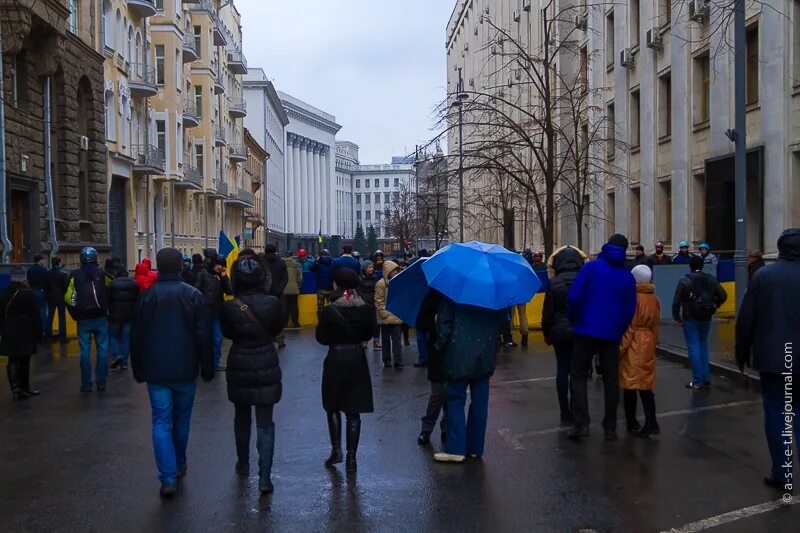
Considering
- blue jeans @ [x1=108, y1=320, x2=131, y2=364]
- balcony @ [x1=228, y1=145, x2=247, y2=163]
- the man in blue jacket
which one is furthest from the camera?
balcony @ [x1=228, y1=145, x2=247, y2=163]

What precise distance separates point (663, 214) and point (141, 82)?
2138cm

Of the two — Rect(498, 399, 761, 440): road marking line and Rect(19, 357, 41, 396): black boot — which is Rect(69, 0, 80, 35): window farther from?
Rect(498, 399, 761, 440): road marking line

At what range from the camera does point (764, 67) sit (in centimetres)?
2058

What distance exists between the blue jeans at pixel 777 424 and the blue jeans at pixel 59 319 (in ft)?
52.1

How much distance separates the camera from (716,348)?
631 inches

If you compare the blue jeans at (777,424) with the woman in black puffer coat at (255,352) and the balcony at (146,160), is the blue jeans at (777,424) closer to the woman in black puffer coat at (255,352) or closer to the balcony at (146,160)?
the woman in black puffer coat at (255,352)

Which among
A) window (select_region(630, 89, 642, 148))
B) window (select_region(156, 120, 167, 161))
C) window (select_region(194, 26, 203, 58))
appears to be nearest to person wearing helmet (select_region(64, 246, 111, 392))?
window (select_region(630, 89, 642, 148))

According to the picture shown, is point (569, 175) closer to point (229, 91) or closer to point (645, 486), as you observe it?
point (645, 486)

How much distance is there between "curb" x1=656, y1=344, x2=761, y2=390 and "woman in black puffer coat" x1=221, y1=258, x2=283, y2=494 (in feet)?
18.2

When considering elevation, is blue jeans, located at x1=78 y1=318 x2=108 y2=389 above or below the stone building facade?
below

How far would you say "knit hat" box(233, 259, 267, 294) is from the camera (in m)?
7.21

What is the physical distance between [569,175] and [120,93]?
1718 cm

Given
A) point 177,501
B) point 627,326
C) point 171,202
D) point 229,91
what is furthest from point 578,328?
point 229,91

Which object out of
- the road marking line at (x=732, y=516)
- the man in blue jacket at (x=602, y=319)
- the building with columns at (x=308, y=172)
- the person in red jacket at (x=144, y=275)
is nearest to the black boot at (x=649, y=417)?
the man in blue jacket at (x=602, y=319)
